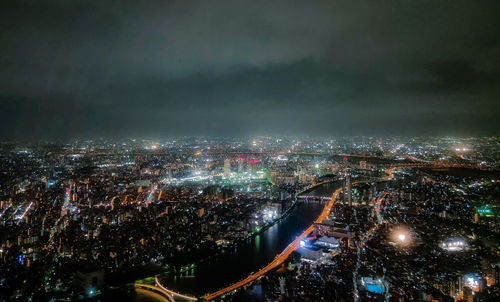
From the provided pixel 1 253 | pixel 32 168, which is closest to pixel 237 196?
pixel 1 253

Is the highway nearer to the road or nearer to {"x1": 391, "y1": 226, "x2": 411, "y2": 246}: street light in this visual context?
the road

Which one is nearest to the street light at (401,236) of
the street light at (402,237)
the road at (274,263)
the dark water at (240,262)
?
the street light at (402,237)

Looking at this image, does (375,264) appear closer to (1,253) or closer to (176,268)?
(176,268)

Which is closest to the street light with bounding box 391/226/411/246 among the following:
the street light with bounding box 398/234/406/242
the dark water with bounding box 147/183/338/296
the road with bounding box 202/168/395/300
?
the street light with bounding box 398/234/406/242

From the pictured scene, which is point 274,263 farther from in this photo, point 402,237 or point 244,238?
point 402,237

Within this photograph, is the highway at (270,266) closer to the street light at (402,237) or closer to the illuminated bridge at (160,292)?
the illuminated bridge at (160,292)

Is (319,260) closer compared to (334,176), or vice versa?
(319,260)
